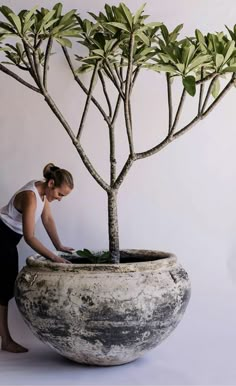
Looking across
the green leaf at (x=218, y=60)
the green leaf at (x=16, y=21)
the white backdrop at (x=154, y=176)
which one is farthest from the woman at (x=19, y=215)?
the green leaf at (x=218, y=60)

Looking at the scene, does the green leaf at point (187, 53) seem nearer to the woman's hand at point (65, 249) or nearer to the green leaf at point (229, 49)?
the green leaf at point (229, 49)

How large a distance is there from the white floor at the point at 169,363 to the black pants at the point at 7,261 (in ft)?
0.91

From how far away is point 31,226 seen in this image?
7.58 ft

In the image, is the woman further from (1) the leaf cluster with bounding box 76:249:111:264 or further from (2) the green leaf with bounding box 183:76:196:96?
(2) the green leaf with bounding box 183:76:196:96

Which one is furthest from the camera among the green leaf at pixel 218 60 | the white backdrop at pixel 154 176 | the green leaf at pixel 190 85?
the white backdrop at pixel 154 176

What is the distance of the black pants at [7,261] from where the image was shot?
2496 mm

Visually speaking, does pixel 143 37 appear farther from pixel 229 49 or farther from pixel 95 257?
pixel 95 257

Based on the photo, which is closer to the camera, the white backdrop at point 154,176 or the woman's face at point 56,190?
the woman's face at point 56,190

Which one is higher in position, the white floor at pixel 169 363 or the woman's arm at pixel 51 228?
the woman's arm at pixel 51 228

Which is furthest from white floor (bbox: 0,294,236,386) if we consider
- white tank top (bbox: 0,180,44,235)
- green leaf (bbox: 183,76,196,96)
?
green leaf (bbox: 183,76,196,96)

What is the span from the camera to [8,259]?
8.22 ft

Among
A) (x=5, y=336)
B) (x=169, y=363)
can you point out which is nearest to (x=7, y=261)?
(x=5, y=336)

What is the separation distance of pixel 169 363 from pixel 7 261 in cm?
83

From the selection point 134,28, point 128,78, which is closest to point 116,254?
point 128,78
